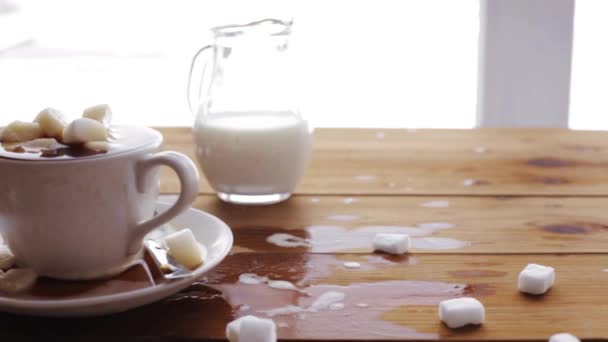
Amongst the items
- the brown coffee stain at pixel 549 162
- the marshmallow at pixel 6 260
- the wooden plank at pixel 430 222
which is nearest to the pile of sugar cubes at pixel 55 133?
the marshmallow at pixel 6 260

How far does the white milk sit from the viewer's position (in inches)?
35.4

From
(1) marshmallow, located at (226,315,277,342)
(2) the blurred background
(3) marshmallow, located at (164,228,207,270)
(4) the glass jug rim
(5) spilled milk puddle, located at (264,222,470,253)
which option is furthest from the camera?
(2) the blurred background

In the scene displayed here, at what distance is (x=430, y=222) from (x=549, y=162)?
0.33 metres

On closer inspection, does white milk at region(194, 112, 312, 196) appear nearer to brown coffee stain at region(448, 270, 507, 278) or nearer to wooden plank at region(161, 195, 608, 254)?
wooden plank at region(161, 195, 608, 254)

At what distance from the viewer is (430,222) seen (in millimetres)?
854

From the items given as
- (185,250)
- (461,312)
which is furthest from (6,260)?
(461,312)

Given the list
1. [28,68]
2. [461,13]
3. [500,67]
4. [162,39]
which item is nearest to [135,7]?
[162,39]

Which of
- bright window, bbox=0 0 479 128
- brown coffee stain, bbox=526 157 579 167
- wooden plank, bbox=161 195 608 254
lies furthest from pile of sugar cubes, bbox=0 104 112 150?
bright window, bbox=0 0 479 128

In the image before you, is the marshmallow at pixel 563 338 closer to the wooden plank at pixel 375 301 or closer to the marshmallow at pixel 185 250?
the wooden plank at pixel 375 301

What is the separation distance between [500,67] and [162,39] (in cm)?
292

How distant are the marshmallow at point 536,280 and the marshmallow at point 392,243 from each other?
128 millimetres

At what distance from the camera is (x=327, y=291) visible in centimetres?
67

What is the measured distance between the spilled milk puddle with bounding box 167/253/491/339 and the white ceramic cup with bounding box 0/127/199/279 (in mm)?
75

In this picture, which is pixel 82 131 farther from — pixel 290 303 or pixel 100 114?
pixel 290 303
